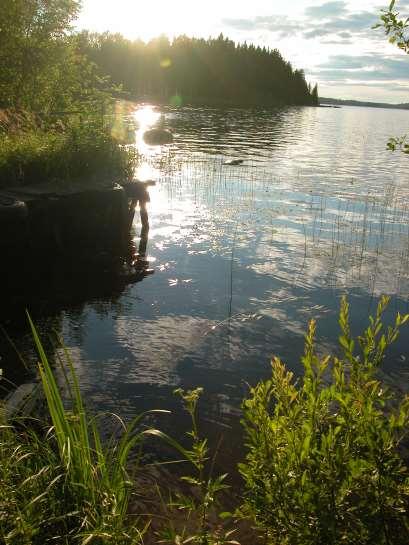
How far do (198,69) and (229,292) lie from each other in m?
165

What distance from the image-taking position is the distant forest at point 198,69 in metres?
156

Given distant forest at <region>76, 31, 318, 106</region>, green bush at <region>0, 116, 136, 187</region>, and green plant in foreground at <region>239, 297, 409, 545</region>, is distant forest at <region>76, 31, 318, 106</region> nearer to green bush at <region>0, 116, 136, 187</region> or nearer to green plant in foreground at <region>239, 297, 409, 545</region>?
green bush at <region>0, 116, 136, 187</region>

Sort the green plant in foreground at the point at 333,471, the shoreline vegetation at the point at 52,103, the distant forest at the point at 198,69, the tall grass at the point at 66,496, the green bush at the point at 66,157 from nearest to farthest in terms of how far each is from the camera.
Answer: the green plant in foreground at the point at 333,471 → the tall grass at the point at 66,496 → the green bush at the point at 66,157 → the shoreline vegetation at the point at 52,103 → the distant forest at the point at 198,69

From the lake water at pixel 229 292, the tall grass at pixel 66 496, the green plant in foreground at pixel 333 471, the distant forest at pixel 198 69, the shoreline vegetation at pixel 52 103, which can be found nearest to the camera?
the green plant in foreground at pixel 333 471

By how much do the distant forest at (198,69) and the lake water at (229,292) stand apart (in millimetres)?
134423

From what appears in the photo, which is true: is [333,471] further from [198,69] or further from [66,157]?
[198,69]

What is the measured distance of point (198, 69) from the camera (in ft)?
536

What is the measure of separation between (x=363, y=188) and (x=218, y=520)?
23.5 m

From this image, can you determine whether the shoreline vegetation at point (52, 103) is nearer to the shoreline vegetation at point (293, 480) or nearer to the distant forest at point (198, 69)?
the shoreline vegetation at point (293, 480)

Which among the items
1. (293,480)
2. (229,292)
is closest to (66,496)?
(293,480)

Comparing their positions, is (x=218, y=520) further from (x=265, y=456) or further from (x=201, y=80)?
(x=201, y=80)

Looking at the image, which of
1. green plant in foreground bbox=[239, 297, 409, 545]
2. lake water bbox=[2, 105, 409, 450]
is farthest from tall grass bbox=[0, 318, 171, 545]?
lake water bbox=[2, 105, 409, 450]

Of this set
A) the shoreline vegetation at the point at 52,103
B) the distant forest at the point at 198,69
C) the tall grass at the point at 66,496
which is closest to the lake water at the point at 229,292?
the shoreline vegetation at the point at 52,103

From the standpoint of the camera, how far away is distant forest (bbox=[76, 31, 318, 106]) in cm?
15638
